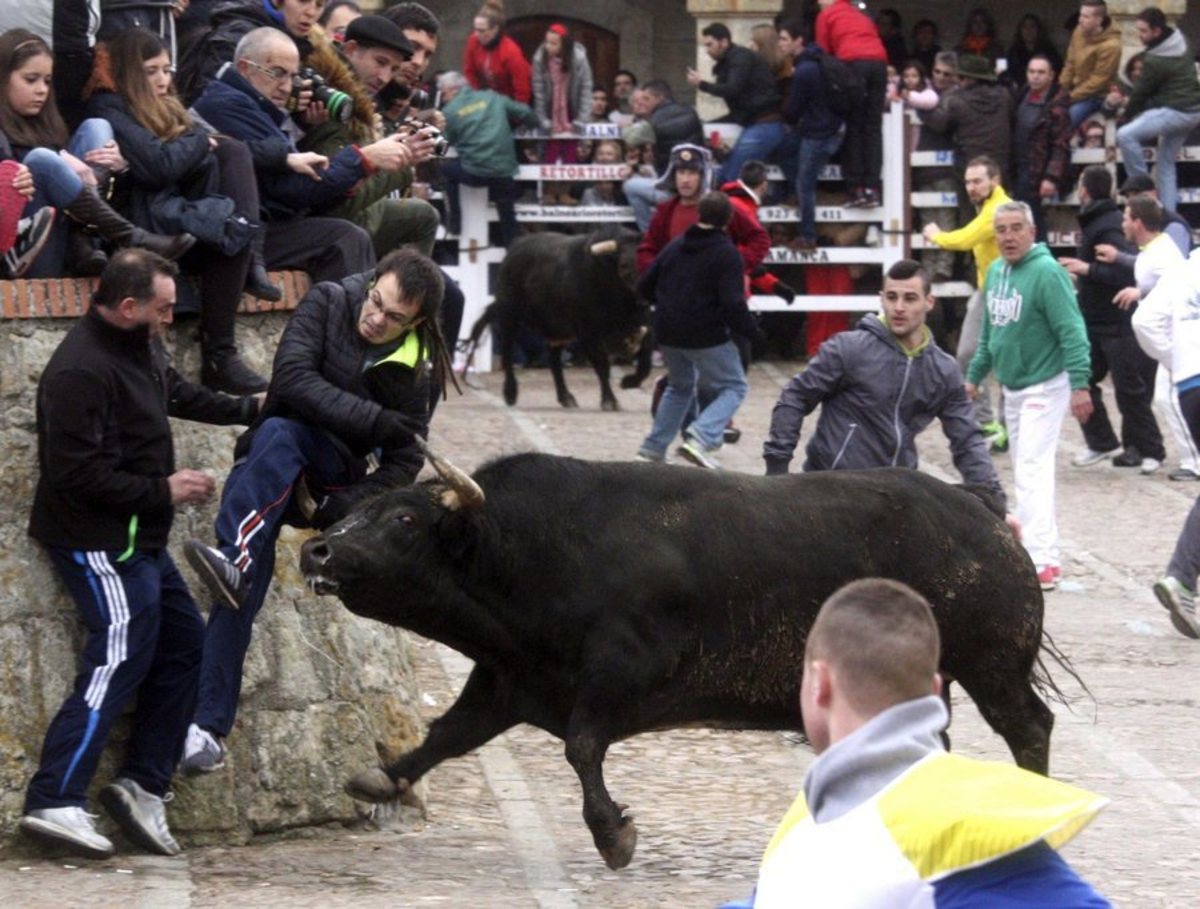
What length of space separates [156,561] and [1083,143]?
14753 mm

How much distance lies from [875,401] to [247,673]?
10.3ft

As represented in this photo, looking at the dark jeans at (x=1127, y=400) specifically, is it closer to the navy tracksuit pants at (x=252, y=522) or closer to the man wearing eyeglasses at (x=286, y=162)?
the man wearing eyeglasses at (x=286, y=162)

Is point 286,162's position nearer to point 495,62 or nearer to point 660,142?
point 660,142

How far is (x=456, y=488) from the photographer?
721 centimetres

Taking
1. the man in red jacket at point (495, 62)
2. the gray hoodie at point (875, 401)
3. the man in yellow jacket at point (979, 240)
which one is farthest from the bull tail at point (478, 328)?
the gray hoodie at point (875, 401)

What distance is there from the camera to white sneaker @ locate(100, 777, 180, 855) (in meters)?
7.39

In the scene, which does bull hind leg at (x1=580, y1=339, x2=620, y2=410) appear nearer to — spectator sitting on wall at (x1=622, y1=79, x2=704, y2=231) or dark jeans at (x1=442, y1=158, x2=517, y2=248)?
spectator sitting on wall at (x1=622, y1=79, x2=704, y2=231)

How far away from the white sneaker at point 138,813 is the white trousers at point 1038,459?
6.14 m

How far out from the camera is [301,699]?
8039 mm

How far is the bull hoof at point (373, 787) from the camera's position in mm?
7551

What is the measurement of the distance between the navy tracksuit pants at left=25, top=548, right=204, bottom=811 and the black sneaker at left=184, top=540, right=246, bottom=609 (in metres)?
0.22

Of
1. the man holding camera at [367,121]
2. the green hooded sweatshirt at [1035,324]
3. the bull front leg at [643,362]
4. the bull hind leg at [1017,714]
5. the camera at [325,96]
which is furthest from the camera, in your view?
the bull front leg at [643,362]

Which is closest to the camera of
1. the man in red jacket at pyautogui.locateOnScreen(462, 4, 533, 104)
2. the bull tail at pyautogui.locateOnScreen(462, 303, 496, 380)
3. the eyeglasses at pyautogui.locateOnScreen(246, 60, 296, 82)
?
the eyeglasses at pyautogui.locateOnScreen(246, 60, 296, 82)

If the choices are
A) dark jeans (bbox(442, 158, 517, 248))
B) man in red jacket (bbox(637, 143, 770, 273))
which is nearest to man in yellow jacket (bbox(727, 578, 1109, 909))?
man in red jacket (bbox(637, 143, 770, 273))
